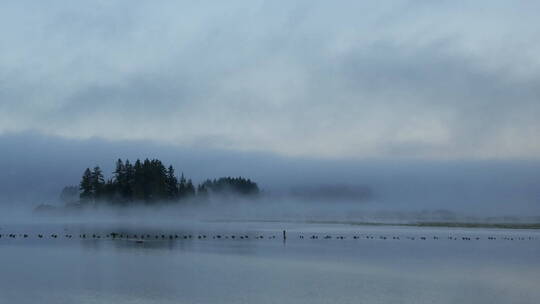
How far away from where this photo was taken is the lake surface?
33094 mm

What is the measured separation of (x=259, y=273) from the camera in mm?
42312

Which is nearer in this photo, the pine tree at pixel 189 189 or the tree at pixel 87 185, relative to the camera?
the tree at pixel 87 185

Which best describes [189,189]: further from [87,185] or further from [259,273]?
[259,273]

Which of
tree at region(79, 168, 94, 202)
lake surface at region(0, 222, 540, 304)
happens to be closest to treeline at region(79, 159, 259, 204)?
tree at region(79, 168, 94, 202)

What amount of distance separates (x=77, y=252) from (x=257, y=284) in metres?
24.2

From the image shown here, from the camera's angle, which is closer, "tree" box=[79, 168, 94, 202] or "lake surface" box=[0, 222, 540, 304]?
"lake surface" box=[0, 222, 540, 304]

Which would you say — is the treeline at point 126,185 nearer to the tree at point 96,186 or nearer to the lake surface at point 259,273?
the tree at point 96,186

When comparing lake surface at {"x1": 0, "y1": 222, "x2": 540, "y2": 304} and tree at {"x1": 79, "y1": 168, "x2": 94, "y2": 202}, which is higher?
tree at {"x1": 79, "y1": 168, "x2": 94, "y2": 202}

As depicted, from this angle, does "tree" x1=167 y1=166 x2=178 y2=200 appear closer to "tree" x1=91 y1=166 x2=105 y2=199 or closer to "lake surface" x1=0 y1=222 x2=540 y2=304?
"tree" x1=91 y1=166 x2=105 y2=199

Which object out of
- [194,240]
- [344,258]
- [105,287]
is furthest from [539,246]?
[105,287]

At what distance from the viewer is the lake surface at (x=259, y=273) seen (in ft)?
109

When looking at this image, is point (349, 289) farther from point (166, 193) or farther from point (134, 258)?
point (166, 193)

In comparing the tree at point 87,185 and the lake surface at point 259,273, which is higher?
the tree at point 87,185

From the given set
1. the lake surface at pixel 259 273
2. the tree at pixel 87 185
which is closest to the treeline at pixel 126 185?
the tree at pixel 87 185
